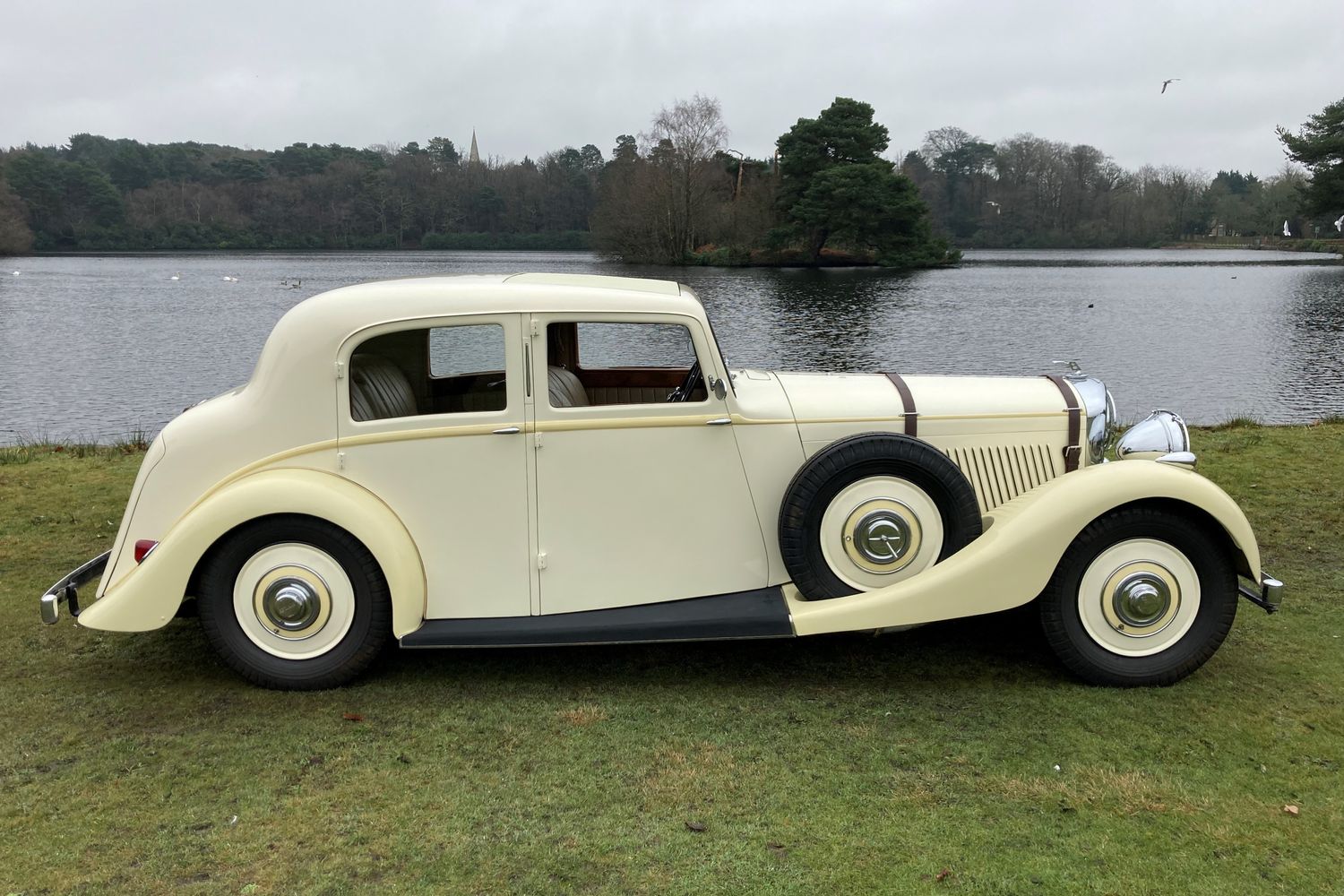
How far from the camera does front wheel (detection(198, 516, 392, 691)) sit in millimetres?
4484

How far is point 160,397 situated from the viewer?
1970 centimetres

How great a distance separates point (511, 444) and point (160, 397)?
18257mm

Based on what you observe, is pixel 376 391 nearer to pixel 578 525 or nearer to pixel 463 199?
pixel 578 525

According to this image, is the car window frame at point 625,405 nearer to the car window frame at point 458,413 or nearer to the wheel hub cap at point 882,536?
the car window frame at point 458,413

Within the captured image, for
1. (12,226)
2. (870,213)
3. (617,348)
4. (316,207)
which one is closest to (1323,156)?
(870,213)

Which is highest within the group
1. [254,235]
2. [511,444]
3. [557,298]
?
[254,235]

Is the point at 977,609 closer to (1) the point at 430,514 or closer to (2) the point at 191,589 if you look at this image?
(1) the point at 430,514

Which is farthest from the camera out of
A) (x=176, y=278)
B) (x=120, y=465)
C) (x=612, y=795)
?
(x=176, y=278)

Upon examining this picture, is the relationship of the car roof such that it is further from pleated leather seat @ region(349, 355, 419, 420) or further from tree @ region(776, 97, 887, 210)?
tree @ region(776, 97, 887, 210)

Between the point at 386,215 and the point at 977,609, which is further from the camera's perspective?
the point at 386,215

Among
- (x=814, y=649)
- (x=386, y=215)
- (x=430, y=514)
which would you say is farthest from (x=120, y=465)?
(x=386, y=215)

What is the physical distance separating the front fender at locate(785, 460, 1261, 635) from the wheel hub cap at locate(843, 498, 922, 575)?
199 mm

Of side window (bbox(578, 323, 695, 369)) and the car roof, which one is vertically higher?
the car roof

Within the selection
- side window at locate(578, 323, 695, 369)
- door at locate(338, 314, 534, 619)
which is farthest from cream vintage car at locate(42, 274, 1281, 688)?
side window at locate(578, 323, 695, 369)
